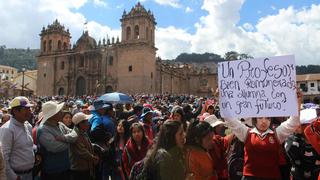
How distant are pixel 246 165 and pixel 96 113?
3460mm

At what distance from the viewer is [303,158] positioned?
190 inches

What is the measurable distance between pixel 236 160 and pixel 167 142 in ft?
6.77

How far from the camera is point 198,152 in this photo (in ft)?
13.1

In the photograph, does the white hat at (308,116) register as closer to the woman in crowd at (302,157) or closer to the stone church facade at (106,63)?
the woman in crowd at (302,157)

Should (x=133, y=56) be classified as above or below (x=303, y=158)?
above

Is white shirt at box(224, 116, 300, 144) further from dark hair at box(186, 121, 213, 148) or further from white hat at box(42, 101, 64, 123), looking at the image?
white hat at box(42, 101, 64, 123)

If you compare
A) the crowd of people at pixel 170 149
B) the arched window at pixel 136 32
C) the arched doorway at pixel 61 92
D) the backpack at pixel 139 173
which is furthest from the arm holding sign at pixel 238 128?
the arched doorway at pixel 61 92

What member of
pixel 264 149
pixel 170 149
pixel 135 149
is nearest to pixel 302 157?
pixel 264 149

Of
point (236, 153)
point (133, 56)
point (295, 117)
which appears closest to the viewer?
point (295, 117)

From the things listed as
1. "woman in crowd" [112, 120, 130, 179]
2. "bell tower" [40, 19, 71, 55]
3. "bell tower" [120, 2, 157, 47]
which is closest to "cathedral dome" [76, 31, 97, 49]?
"bell tower" [40, 19, 71, 55]

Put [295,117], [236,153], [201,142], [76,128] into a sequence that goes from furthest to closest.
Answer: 1. [76,128]
2. [236,153]
3. [295,117]
4. [201,142]

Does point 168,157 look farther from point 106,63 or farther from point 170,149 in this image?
point 106,63

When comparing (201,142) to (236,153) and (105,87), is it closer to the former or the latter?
(236,153)

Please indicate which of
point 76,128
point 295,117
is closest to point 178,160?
point 295,117
